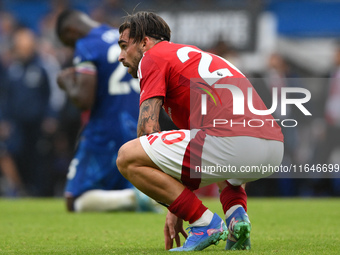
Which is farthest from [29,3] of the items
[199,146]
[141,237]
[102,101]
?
[199,146]

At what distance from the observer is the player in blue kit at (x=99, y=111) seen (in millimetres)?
7629

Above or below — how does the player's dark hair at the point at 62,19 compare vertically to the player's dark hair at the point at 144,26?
below

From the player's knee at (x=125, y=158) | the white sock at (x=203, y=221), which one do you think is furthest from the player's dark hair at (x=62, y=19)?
the white sock at (x=203, y=221)

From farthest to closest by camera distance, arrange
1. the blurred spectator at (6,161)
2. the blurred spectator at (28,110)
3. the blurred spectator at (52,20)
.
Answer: the blurred spectator at (52,20)
the blurred spectator at (6,161)
the blurred spectator at (28,110)

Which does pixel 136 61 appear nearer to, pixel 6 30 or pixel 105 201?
pixel 105 201

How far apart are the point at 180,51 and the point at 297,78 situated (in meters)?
7.23

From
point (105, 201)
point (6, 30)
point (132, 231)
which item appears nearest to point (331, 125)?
point (105, 201)

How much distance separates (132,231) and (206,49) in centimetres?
707

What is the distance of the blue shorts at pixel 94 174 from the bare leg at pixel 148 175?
3.94 m

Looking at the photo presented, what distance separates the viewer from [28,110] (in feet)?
37.7

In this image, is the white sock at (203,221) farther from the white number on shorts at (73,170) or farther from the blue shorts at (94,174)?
the white number on shorts at (73,170)

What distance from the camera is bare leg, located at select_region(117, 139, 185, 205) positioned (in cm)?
393

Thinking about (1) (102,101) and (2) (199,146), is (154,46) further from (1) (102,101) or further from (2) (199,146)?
(1) (102,101)

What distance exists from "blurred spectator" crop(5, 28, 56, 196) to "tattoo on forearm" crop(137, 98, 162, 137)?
7645 millimetres
